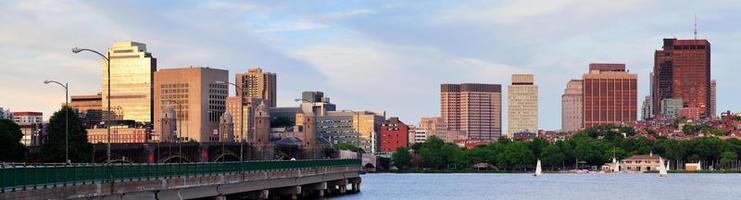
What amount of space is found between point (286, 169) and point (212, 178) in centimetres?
2720

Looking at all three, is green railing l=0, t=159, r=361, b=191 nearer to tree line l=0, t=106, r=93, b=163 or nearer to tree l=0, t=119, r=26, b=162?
tree line l=0, t=106, r=93, b=163

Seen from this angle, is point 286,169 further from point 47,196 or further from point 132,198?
point 47,196

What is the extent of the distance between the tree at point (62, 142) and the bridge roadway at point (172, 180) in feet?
71.3

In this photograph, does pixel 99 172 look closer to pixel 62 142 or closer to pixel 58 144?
pixel 62 142

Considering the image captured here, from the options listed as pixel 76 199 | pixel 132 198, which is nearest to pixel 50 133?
pixel 132 198

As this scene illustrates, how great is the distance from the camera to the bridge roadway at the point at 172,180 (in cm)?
5825

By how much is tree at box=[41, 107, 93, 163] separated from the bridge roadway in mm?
21742

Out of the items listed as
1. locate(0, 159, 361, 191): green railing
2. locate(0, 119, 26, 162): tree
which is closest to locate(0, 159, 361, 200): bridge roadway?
locate(0, 159, 361, 191): green railing

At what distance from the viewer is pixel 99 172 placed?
221ft

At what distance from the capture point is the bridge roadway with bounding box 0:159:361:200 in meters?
58.2

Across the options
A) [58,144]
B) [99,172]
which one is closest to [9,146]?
[58,144]

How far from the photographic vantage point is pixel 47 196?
5866 centimetres

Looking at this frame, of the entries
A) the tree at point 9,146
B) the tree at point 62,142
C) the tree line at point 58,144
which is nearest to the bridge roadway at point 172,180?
the tree at point 62,142

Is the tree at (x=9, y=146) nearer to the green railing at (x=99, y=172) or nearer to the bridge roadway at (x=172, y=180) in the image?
the bridge roadway at (x=172, y=180)
